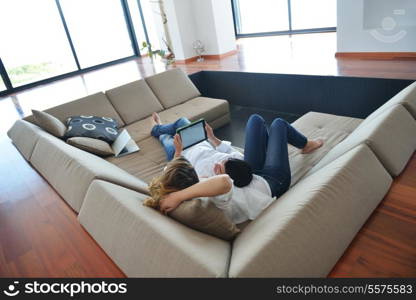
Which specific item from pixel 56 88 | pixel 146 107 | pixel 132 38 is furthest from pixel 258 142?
pixel 132 38

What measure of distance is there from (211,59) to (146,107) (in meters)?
2.71

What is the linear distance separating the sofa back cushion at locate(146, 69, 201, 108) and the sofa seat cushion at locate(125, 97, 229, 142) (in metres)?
0.10

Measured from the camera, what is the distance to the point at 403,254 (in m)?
1.17

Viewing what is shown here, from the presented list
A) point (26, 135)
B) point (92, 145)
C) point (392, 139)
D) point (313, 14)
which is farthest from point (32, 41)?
point (392, 139)

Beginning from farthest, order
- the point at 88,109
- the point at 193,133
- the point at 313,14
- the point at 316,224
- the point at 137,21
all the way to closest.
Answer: the point at 137,21 < the point at 313,14 < the point at 88,109 < the point at 193,133 < the point at 316,224

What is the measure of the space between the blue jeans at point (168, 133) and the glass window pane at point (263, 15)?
15.9 ft

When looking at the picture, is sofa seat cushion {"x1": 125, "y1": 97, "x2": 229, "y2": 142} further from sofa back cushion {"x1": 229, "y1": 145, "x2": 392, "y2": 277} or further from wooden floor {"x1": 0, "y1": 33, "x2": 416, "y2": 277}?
sofa back cushion {"x1": 229, "y1": 145, "x2": 392, "y2": 277}

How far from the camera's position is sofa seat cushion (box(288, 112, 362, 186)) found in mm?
2175

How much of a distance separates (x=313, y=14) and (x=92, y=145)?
546cm

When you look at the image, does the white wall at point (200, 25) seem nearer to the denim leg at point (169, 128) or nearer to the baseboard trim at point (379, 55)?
the baseboard trim at point (379, 55)

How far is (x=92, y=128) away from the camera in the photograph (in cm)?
294

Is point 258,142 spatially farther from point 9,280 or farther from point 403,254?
point 9,280

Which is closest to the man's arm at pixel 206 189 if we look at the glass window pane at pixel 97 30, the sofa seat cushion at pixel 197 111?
the sofa seat cushion at pixel 197 111

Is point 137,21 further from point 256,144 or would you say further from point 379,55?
point 256,144
